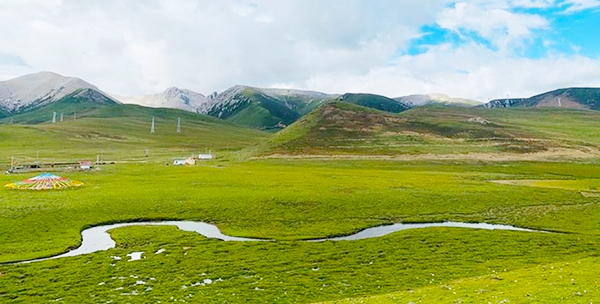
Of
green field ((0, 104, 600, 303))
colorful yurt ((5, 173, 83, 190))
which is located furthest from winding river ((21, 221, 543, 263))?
colorful yurt ((5, 173, 83, 190))

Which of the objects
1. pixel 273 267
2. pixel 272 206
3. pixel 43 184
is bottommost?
pixel 273 267

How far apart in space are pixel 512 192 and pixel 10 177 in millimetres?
115585

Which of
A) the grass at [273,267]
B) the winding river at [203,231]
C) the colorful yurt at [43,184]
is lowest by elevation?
the winding river at [203,231]

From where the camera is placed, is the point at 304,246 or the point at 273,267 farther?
the point at 304,246

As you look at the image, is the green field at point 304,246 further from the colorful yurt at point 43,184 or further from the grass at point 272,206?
the colorful yurt at point 43,184

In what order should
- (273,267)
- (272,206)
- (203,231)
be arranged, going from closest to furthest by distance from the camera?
(273,267)
(203,231)
(272,206)

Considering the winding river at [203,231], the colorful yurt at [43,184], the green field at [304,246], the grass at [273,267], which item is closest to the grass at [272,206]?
the green field at [304,246]

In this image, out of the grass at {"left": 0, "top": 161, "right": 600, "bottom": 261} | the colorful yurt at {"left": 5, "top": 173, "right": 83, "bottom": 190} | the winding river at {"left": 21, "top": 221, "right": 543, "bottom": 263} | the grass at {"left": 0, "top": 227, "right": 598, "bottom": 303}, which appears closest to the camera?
the grass at {"left": 0, "top": 227, "right": 598, "bottom": 303}

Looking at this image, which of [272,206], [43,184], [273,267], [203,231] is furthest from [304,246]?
[43,184]

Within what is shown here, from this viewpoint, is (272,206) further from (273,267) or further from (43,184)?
(43,184)

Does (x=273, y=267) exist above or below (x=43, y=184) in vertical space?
below

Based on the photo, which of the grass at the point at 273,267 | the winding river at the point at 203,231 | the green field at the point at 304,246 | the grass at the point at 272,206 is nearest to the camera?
the green field at the point at 304,246

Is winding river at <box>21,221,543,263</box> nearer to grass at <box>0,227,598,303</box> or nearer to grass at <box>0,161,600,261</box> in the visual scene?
grass at <box>0,161,600,261</box>

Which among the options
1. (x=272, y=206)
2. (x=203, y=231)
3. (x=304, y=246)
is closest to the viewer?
(x=304, y=246)
